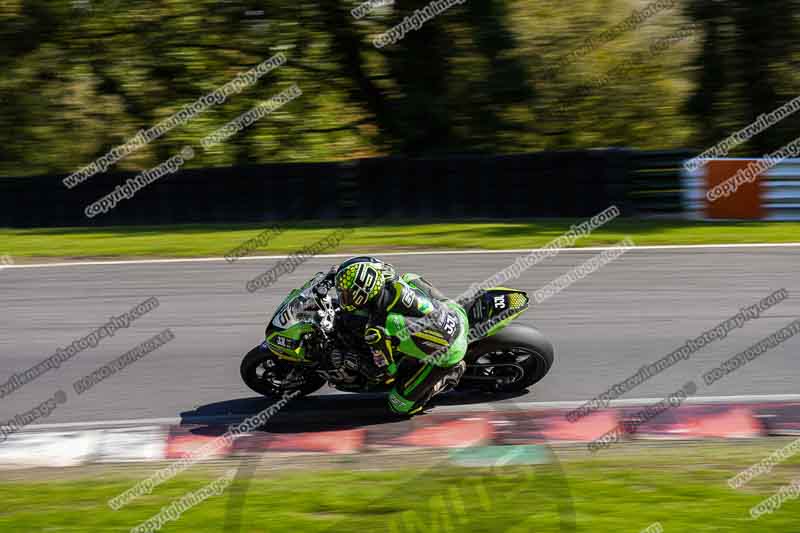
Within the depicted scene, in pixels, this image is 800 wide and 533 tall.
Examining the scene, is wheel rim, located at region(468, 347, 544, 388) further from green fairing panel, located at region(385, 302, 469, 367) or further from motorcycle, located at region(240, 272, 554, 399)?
green fairing panel, located at region(385, 302, 469, 367)

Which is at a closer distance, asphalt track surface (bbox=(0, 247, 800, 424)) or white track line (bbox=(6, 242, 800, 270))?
asphalt track surface (bbox=(0, 247, 800, 424))

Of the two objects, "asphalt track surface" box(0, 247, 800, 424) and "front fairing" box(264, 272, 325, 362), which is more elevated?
"front fairing" box(264, 272, 325, 362)

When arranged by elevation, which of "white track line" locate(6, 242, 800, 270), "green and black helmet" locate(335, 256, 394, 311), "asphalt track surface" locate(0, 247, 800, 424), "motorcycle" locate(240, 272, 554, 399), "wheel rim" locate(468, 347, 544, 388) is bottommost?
"white track line" locate(6, 242, 800, 270)

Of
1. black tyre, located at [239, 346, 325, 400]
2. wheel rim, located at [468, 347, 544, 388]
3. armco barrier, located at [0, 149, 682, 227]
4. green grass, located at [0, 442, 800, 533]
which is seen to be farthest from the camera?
armco barrier, located at [0, 149, 682, 227]

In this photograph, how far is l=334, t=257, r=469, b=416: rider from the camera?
304 inches

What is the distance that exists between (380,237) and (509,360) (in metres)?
7.69

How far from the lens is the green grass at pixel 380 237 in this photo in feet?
50.4

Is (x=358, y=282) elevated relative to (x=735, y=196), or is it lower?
elevated

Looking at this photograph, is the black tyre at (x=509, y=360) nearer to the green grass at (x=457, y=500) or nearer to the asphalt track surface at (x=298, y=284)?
the asphalt track surface at (x=298, y=284)

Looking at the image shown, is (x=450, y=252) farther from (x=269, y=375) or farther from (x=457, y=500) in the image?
(x=457, y=500)

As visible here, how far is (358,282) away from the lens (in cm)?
767

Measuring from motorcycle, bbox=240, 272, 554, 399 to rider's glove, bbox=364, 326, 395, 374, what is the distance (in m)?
0.13

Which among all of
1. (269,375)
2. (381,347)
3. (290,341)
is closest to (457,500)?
(381,347)

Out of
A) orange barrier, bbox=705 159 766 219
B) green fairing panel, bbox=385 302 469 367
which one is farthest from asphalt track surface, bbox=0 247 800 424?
orange barrier, bbox=705 159 766 219
